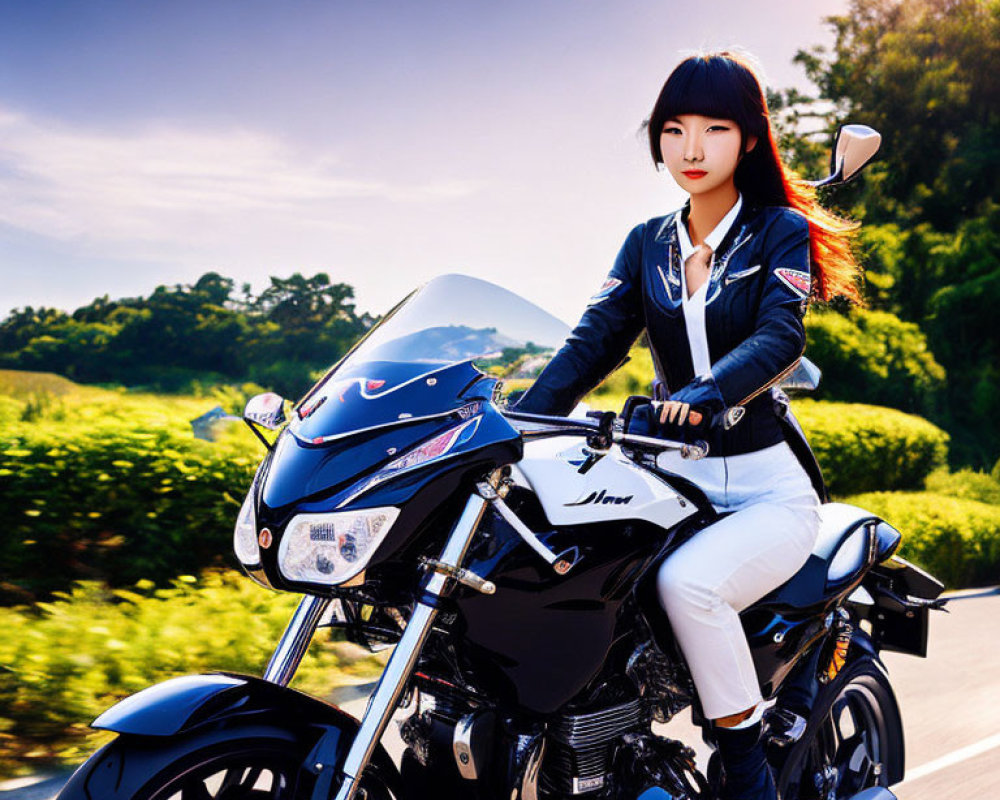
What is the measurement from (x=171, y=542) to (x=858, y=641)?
11.5ft

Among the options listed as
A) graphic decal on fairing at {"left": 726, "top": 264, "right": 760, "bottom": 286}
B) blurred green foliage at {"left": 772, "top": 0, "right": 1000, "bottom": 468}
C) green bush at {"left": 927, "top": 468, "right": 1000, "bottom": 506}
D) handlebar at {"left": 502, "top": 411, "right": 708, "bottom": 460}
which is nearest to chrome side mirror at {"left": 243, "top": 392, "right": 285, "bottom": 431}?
handlebar at {"left": 502, "top": 411, "right": 708, "bottom": 460}

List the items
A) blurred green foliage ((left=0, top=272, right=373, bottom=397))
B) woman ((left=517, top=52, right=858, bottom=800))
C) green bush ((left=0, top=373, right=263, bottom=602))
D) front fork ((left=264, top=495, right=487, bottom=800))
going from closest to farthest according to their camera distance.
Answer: front fork ((left=264, top=495, right=487, bottom=800)), woman ((left=517, top=52, right=858, bottom=800)), green bush ((left=0, top=373, right=263, bottom=602)), blurred green foliage ((left=0, top=272, right=373, bottom=397))

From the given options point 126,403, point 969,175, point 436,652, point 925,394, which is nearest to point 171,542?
point 126,403

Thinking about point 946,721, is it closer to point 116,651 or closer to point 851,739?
point 851,739

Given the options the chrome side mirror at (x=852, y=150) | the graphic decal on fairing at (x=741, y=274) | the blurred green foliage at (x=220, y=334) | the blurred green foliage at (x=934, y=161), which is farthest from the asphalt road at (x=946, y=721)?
the blurred green foliage at (x=934, y=161)

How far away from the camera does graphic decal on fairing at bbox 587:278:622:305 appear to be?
290cm

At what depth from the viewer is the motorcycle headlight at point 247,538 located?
6.31 ft

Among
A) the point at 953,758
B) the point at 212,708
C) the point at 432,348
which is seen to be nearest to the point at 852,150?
the point at 432,348

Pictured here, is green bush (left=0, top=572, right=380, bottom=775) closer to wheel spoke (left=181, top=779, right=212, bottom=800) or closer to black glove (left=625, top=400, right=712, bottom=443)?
wheel spoke (left=181, top=779, right=212, bottom=800)

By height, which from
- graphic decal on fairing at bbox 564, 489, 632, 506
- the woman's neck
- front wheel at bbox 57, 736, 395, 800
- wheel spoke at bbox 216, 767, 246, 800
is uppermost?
the woman's neck

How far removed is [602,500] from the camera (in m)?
2.24

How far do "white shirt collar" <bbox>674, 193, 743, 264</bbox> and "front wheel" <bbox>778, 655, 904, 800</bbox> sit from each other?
133cm

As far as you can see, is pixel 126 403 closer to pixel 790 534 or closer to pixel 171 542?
pixel 171 542

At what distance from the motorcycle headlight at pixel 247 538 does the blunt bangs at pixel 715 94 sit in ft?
4.92
